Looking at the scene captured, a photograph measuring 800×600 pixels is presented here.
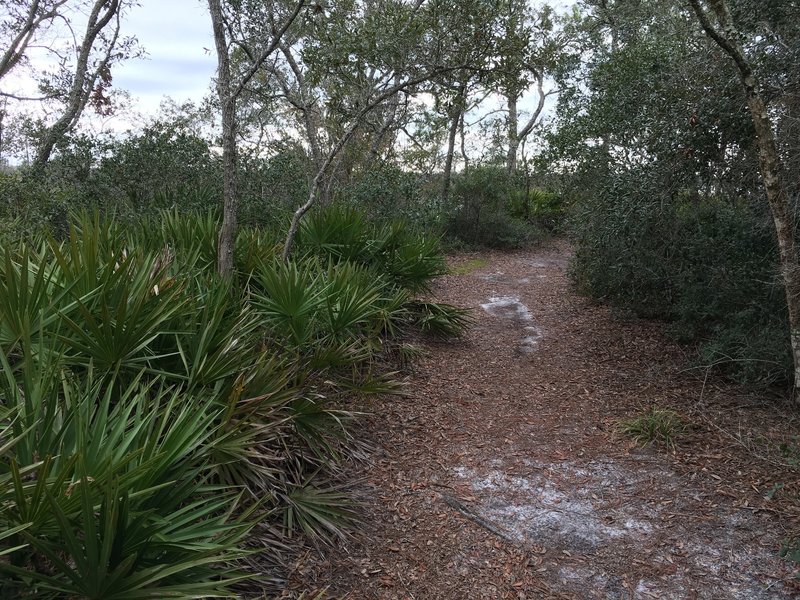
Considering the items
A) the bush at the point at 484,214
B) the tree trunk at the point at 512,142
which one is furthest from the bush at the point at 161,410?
the tree trunk at the point at 512,142

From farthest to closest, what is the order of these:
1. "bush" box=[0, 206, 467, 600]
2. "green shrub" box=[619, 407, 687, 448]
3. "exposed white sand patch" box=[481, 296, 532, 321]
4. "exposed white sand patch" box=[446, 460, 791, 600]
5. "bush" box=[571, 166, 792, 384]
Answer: "exposed white sand patch" box=[481, 296, 532, 321] < "bush" box=[571, 166, 792, 384] < "green shrub" box=[619, 407, 687, 448] < "exposed white sand patch" box=[446, 460, 791, 600] < "bush" box=[0, 206, 467, 600]

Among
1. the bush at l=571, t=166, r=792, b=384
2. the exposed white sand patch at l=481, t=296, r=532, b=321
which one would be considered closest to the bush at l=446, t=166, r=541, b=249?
the exposed white sand patch at l=481, t=296, r=532, b=321

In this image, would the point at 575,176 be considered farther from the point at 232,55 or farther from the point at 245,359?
the point at 232,55

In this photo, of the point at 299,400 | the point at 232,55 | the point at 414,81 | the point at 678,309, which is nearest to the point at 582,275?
the point at 678,309

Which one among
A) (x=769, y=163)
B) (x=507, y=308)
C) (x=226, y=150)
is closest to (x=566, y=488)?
(x=769, y=163)

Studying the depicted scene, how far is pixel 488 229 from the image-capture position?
1600cm

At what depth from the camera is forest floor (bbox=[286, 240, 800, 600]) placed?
3.13 m

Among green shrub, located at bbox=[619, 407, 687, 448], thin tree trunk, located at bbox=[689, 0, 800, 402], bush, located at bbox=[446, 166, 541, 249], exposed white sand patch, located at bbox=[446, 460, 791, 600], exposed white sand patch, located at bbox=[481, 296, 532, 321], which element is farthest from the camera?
bush, located at bbox=[446, 166, 541, 249]

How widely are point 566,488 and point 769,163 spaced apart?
10.9 ft

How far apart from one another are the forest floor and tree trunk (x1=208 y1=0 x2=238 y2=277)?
2379 millimetres

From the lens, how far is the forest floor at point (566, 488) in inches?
123

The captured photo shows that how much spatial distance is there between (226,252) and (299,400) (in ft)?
7.81

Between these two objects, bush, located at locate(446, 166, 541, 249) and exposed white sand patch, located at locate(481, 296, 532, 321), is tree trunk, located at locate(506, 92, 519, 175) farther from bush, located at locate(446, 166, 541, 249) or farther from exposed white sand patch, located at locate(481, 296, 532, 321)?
exposed white sand patch, located at locate(481, 296, 532, 321)

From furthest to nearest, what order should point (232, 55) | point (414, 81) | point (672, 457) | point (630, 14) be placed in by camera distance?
point (232, 55), point (630, 14), point (414, 81), point (672, 457)
